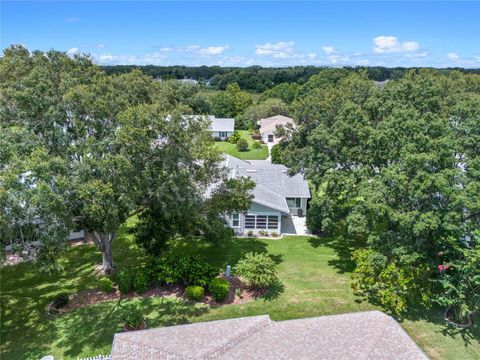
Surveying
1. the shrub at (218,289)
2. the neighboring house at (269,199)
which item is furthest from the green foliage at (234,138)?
the shrub at (218,289)

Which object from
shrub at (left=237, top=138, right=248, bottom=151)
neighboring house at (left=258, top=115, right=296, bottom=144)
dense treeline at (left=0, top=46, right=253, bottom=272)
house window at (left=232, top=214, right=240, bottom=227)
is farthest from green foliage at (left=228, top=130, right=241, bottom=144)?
dense treeline at (left=0, top=46, right=253, bottom=272)

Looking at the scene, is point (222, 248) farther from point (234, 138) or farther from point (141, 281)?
point (234, 138)

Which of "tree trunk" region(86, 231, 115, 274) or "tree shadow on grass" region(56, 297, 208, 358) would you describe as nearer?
"tree shadow on grass" region(56, 297, 208, 358)

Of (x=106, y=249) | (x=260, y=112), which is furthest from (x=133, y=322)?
(x=260, y=112)

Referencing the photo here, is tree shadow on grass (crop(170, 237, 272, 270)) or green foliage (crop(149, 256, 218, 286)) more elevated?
green foliage (crop(149, 256, 218, 286))

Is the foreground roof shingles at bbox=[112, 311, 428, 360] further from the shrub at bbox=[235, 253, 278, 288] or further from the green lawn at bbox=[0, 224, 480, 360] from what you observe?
the shrub at bbox=[235, 253, 278, 288]

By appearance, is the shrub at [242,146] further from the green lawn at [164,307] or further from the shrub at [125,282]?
the shrub at [125,282]

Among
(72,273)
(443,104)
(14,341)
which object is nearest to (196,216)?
(72,273)
